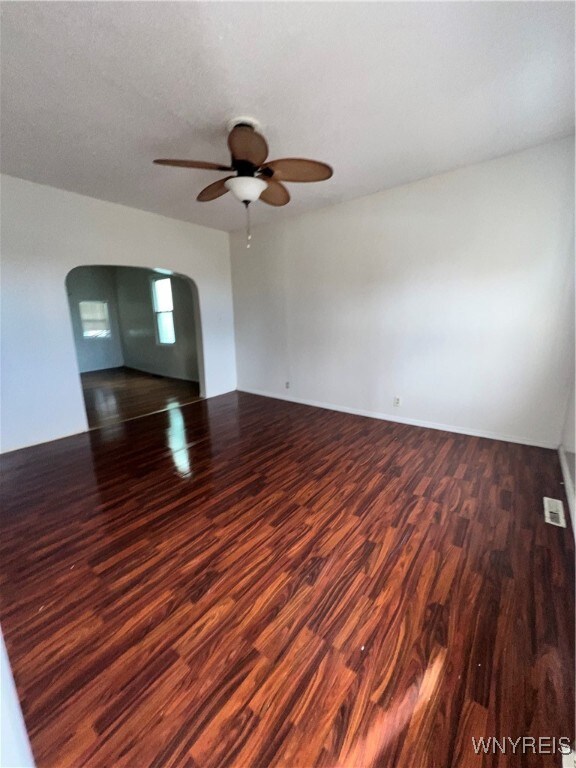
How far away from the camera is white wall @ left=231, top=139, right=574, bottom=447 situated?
288cm

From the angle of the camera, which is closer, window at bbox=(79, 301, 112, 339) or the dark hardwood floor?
the dark hardwood floor

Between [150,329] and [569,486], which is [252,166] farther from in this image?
[150,329]

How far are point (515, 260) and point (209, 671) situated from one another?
3943mm

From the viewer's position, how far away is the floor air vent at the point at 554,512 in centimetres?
208

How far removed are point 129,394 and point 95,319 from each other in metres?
3.70

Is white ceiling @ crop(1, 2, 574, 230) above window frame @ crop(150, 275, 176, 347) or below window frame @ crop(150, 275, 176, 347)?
above

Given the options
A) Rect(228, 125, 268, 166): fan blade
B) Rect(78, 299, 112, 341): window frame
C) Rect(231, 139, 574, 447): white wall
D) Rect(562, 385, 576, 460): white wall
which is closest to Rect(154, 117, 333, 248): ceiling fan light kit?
Rect(228, 125, 268, 166): fan blade

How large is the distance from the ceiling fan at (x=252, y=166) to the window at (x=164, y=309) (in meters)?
4.84

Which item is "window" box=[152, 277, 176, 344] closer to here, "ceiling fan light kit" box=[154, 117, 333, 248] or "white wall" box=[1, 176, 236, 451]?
"white wall" box=[1, 176, 236, 451]

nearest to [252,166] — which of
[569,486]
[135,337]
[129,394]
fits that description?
[569,486]

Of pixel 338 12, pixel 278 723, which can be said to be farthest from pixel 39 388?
pixel 338 12

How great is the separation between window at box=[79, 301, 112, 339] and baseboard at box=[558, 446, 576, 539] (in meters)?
9.58

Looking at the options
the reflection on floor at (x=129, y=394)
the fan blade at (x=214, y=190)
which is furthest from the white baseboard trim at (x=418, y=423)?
the fan blade at (x=214, y=190)

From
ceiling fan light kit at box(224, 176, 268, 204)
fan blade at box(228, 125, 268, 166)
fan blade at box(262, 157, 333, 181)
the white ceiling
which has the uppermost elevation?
the white ceiling
